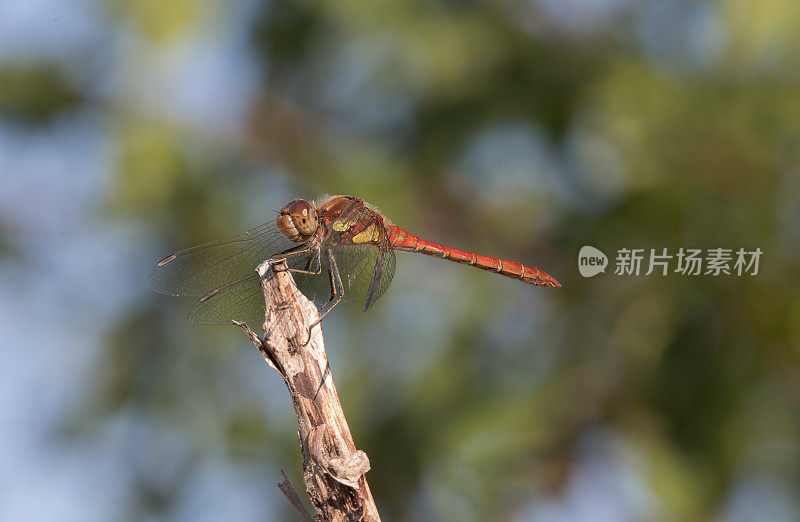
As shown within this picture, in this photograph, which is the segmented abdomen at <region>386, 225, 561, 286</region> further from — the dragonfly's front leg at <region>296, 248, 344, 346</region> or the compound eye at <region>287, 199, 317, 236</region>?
the compound eye at <region>287, 199, 317, 236</region>

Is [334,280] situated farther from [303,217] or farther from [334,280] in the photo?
[303,217]

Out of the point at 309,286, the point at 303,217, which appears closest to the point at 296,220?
the point at 303,217

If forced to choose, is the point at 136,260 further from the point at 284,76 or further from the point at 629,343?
the point at 629,343

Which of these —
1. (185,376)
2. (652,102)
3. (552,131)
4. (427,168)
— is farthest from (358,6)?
(185,376)

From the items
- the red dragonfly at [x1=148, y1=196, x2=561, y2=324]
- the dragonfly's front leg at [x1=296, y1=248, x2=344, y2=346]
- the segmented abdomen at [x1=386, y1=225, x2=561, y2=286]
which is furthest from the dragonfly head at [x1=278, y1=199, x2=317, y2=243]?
the segmented abdomen at [x1=386, y1=225, x2=561, y2=286]

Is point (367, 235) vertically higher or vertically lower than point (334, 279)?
higher

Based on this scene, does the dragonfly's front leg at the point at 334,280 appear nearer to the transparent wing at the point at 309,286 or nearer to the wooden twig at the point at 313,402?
the transparent wing at the point at 309,286

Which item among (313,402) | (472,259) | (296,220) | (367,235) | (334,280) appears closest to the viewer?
(313,402)
